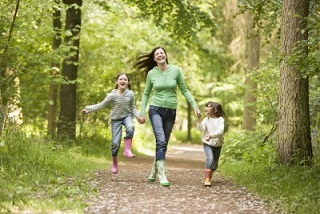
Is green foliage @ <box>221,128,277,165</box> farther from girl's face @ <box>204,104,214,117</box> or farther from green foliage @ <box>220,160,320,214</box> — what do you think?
girl's face @ <box>204,104,214,117</box>

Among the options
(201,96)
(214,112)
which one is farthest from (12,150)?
(201,96)

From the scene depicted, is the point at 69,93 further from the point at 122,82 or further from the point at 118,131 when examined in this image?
the point at 118,131

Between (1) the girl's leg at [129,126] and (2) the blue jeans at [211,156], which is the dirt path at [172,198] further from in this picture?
(1) the girl's leg at [129,126]

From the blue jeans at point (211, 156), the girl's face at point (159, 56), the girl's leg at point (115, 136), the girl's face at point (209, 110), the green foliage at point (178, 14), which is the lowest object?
the blue jeans at point (211, 156)

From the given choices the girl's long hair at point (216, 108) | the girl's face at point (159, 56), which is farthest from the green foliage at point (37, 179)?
the girl's long hair at point (216, 108)

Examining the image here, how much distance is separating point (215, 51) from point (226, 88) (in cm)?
229

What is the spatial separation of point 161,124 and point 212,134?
0.92 m

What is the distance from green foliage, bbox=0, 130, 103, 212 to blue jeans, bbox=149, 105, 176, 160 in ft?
4.44

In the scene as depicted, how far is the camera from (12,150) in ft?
28.9

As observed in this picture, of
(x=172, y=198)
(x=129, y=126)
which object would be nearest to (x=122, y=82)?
(x=129, y=126)

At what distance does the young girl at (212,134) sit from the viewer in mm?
8703

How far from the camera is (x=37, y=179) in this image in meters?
7.80

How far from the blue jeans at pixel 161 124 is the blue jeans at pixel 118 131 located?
2.74 feet

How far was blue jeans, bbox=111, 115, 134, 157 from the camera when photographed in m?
9.16
